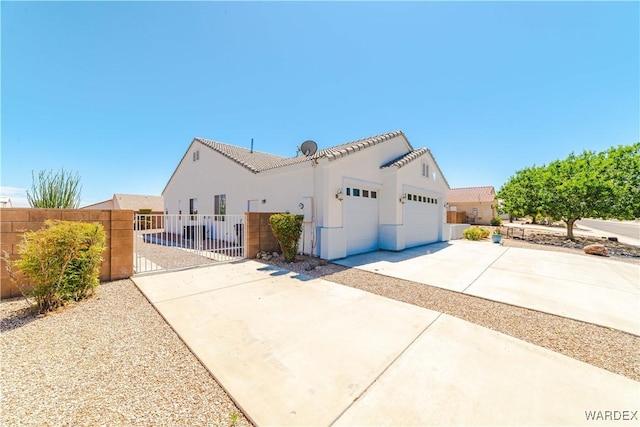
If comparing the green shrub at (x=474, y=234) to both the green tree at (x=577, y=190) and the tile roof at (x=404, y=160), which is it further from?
the tile roof at (x=404, y=160)

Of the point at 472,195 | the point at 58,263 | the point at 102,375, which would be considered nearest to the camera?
the point at 102,375

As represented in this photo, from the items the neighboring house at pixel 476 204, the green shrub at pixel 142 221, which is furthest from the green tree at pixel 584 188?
the green shrub at pixel 142 221

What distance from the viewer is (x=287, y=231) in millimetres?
8398

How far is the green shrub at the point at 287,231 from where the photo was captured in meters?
8.41

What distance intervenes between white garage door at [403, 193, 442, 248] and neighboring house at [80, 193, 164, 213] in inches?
1389

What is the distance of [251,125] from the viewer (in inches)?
610

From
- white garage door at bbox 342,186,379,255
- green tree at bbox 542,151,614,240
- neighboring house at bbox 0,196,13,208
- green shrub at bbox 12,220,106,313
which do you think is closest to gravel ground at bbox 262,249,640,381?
white garage door at bbox 342,186,379,255

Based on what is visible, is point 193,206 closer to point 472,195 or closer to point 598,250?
point 598,250

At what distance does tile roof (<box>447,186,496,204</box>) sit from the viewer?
107 ft

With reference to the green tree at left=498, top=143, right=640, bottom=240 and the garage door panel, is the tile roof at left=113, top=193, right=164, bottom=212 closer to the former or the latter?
the garage door panel

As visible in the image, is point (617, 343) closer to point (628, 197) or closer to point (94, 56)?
point (94, 56)

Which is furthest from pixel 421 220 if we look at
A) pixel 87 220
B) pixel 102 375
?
pixel 87 220

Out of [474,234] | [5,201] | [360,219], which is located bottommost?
[474,234]

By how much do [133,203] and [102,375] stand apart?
42503 mm
